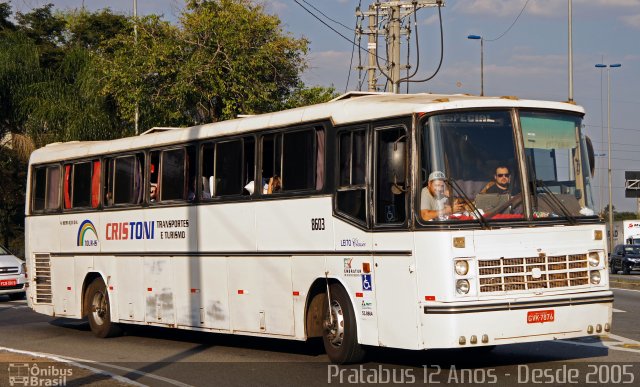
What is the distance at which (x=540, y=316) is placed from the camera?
12.3 m

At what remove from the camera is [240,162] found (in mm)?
15867

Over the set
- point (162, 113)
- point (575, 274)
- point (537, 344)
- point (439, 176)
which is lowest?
point (537, 344)

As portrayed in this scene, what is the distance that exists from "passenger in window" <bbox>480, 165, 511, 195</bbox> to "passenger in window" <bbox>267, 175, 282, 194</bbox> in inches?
137

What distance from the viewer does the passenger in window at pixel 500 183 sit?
12.5 metres

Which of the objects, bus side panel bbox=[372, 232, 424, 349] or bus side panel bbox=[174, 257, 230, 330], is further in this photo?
bus side panel bbox=[174, 257, 230, 330]

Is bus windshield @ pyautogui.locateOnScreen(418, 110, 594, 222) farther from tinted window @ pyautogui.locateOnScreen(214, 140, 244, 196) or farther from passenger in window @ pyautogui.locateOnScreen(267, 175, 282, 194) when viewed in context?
tinted window @ pyautogui.locateOnScreen(214, 140, 244, 196)

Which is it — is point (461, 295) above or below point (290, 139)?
below

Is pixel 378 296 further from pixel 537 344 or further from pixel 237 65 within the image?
pixel 237 65

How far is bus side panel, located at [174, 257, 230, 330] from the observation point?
16172 mm

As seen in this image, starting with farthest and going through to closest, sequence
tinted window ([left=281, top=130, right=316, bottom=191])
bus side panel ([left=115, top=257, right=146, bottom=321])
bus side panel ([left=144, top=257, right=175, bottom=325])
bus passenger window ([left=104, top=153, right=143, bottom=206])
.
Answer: bus passenger window ([left=104, top=153, right=143, bottom=206]) < bus side panel ([left=115, top=257, right=146, bottom=321]) < bus side panel ([left=144, top=257, right=175, bottom=325]) < tinted window ([left=281, top=130, right=316, bottom=191])

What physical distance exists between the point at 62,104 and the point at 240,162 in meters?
25.2

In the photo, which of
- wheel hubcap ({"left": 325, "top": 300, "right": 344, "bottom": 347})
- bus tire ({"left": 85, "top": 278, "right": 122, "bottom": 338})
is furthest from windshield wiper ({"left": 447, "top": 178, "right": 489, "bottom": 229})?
bus tire ({"left": 85, "top": 278, "right": 122, "bottom": 338})

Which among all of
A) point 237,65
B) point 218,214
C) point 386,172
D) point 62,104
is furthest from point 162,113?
point 386,172

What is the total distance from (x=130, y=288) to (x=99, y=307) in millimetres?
1303
